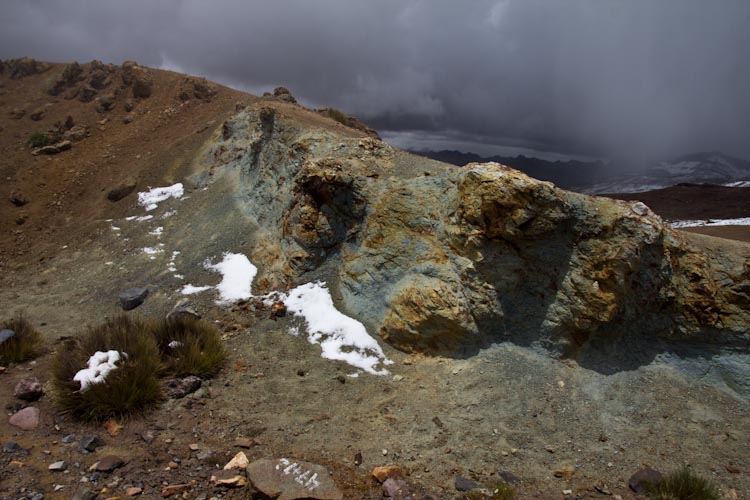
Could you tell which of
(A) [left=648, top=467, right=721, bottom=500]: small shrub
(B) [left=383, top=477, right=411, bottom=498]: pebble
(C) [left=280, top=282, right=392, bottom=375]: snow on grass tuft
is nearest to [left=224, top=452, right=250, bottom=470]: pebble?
(B) [left=383, top=477, right=411, bottom=498]: pebble

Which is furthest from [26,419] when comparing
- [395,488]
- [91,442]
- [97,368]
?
[395,488]

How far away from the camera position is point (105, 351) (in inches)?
277

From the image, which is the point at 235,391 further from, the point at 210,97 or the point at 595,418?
the point at 210,97

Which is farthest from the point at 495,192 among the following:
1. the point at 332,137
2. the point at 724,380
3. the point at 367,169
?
the point at 332,137

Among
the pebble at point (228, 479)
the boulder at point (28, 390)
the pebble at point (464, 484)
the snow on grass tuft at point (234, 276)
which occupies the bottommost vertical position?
the pebble at point (464, 484)

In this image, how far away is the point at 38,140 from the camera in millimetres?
20859

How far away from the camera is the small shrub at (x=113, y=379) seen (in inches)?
238

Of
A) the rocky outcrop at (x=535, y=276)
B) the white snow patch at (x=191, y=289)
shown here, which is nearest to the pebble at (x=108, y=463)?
the rocky outcrop at (x=535, y=276)

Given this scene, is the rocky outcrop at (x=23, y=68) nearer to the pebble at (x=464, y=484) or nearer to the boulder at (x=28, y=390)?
the boulder at (x=28, y=390)

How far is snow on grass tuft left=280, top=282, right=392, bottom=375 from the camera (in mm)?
8281

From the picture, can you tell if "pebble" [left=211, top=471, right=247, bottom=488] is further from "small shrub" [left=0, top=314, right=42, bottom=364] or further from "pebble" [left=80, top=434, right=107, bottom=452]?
"small shrub" [left=0, top=314, right=42, bottom=364]

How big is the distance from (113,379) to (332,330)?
3910 millimetres

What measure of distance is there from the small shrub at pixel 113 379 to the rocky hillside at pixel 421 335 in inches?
10.0

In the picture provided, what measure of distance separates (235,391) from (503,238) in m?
5.43
